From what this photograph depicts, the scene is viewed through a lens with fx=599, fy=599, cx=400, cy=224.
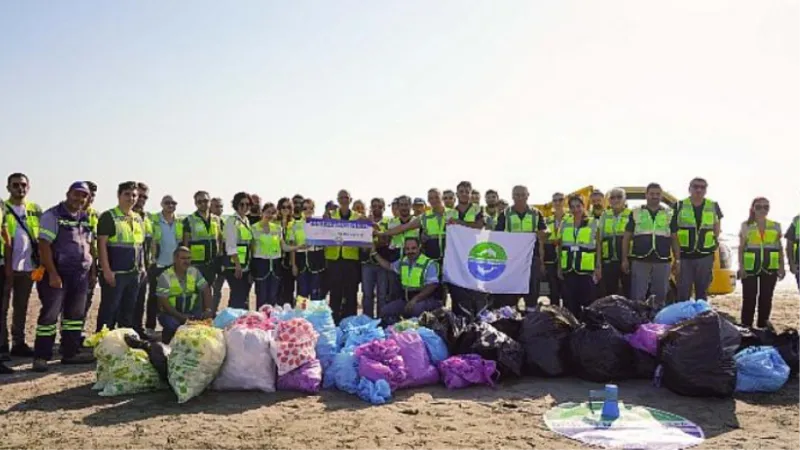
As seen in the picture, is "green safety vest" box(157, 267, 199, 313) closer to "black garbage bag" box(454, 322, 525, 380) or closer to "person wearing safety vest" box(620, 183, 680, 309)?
"black garbage bag" box(454, 322, 525, 380)

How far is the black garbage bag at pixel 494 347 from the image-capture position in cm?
547

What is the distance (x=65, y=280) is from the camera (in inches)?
240

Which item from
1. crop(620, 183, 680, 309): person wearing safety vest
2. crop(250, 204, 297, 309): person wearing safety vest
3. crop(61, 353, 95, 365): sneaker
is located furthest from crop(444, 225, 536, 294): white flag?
crop(61, 353, 95, 365): sneaker

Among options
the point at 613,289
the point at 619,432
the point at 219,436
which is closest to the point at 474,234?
the point at 613,289

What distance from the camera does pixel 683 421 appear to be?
4.42 metres

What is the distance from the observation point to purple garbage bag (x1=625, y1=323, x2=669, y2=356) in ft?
17.9

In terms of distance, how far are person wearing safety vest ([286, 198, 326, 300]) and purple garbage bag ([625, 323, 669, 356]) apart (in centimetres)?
424

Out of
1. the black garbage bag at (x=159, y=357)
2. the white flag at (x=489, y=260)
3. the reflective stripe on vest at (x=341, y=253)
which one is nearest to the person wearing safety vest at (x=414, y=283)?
the white flag at (x=489, y=260)

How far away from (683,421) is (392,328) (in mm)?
2629

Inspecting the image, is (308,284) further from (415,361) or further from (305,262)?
(415,361)

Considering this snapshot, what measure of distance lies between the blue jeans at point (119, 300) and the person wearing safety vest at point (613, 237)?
563 cm

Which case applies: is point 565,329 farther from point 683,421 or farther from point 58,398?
point 58,398

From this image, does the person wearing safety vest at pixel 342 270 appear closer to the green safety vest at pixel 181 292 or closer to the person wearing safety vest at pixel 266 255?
the person wearing safety vest at pixel 266 255

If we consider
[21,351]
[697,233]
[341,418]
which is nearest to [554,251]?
[697,233]
